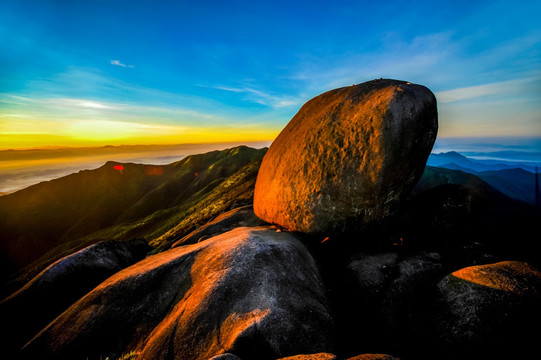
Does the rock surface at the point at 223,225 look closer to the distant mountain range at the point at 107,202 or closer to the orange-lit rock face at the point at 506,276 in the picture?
the orange-lit rock face at the point at 506,276

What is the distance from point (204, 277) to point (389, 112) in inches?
424

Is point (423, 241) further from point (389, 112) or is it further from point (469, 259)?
point (389, 112)

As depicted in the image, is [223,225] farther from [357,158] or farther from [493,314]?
[493,314]

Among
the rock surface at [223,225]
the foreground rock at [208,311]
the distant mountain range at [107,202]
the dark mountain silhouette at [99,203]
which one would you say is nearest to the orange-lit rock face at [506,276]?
the foreground rock at [208,311]

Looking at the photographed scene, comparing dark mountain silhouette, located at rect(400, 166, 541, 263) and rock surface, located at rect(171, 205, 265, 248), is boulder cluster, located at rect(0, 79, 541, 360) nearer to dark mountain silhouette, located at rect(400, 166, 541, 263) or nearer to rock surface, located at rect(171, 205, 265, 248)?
dark mountain silhouette, located at rect(400, 166, 541, 263)

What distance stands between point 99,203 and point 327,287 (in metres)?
189

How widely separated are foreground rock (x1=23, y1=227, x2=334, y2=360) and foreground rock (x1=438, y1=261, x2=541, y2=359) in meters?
4.01

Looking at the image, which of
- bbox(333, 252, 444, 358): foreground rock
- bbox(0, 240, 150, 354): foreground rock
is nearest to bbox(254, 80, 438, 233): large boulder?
bbox(333, 252, 444, 358): foreground rock

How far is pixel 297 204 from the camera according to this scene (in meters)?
11.7

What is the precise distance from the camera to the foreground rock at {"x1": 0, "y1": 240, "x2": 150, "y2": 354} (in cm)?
959

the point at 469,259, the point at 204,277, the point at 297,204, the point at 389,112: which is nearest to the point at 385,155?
the point at 389,112

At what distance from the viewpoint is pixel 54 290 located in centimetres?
1096

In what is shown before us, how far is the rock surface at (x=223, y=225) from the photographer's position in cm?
1536

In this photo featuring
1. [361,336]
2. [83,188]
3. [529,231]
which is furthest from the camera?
[83,188]
